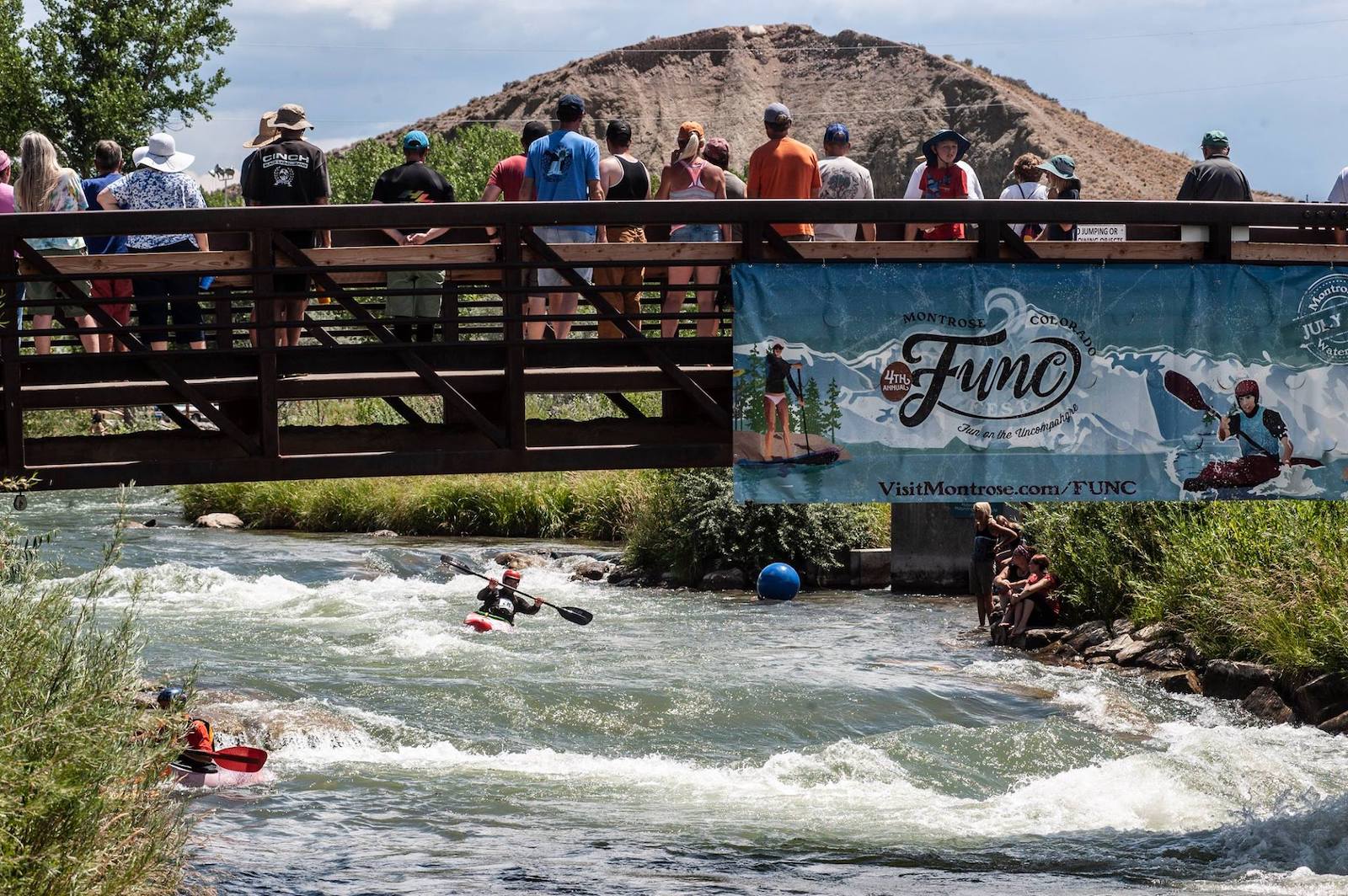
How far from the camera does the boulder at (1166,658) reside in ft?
57.4

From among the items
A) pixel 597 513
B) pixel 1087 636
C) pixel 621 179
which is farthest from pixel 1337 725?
pixel 597 513

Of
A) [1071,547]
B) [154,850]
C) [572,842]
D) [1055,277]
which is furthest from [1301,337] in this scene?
[1071,547]

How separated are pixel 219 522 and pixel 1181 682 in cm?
1962

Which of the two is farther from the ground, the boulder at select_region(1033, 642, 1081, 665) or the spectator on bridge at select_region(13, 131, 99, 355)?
the spectator on bridge at select_region(13, 131, 99, 355)

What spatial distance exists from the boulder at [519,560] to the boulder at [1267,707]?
39.7 ft

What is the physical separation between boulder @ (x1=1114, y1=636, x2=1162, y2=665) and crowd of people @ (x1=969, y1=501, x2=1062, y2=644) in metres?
1.54

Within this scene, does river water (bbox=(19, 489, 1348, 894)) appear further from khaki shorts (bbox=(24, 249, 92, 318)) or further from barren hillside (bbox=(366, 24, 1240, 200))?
barren hillside (bbox=(366, 24, 1240, 200))

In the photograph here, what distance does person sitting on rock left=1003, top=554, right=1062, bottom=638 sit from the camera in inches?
768

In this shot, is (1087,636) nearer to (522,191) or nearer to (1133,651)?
(1133,651)

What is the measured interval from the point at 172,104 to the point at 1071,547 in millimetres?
32061

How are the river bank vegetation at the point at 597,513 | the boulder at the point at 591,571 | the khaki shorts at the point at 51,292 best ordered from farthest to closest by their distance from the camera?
the boulder at the point at 591,571, the river bank vegetation at the point at 597,513, the khaki shorts at the point at 51,292

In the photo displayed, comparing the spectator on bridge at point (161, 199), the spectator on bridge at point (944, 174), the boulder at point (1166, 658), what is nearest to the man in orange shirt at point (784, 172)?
the spectator on bridge at point (944, 174)

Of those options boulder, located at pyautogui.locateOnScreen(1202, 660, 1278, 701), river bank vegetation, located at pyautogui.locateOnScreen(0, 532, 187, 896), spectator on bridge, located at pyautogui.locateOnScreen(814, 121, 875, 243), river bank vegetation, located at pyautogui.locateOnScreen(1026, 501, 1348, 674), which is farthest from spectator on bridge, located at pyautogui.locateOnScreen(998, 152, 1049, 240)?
river bank vegetation, located at pyautogui.locateOnScreen(0, 532, 187, 896)

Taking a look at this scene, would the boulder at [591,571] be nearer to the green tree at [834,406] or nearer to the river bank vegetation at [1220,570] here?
the river bank vegetation at [1220,570]
